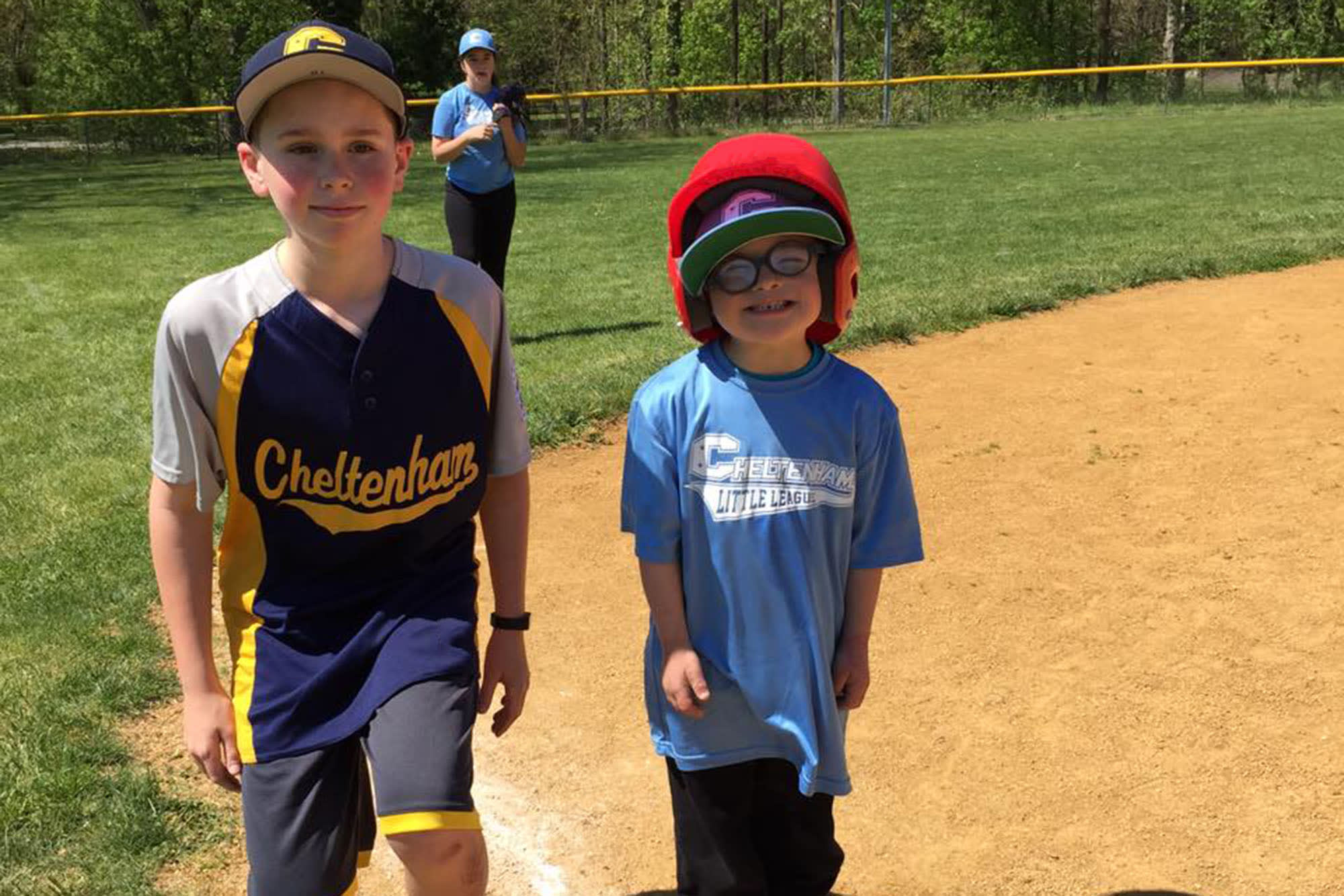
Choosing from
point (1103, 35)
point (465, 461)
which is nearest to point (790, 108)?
point (1103, 35)

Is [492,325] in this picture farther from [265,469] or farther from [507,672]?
[507,672]

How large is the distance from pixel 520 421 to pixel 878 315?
6.26 m

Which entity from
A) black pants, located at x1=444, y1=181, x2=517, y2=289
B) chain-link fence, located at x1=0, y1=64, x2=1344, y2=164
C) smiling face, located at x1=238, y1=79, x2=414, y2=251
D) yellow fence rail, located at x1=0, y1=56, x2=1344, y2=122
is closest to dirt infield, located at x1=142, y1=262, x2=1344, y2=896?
smiling face, located at x1=238, y1=79, x2=414, y2=251

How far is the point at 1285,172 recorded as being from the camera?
53.8ft

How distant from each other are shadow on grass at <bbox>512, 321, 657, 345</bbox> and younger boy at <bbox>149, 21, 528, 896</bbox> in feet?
21.7

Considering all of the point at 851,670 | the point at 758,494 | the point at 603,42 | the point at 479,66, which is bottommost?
the point at 851,670

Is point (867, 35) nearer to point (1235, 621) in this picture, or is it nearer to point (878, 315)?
point (878, 315)

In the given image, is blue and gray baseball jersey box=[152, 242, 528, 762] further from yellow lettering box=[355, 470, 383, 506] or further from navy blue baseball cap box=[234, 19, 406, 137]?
navy blue baseball cap box=[234, 19, 406, 137]

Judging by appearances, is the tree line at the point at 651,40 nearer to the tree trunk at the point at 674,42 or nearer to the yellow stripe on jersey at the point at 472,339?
the tree trunk at the point at 674,42

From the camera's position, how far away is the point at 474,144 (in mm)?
7793

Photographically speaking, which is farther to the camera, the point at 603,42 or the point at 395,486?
the point at 603,42

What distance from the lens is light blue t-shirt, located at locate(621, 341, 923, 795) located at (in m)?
2.11

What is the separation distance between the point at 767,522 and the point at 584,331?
707 cm

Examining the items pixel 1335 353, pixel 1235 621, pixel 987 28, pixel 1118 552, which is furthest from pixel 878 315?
pixel 987 28
